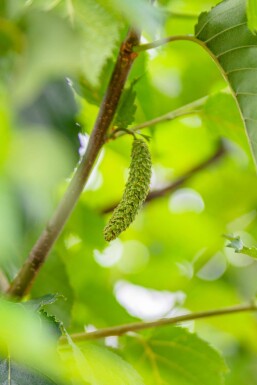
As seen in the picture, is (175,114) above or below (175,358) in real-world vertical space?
above

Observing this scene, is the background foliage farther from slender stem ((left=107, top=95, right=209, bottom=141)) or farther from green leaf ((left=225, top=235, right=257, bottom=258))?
green leaf ((left=225, top=235, right=257, bottom=258))

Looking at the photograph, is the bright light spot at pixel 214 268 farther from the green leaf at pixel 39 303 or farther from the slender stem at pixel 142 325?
the green leaf at pixel 39 303

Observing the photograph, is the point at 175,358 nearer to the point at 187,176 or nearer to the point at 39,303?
the point at 39,303

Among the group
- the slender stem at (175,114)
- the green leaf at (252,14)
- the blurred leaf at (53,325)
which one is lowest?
the blurred leaf at (53,325)

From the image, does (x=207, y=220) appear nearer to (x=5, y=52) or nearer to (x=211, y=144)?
(x=211, y=144)

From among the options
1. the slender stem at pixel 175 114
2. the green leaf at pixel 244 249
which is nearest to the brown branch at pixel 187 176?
the slender stem at pixel 175 114

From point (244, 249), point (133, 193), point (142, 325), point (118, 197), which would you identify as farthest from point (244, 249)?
point (118, 197)
